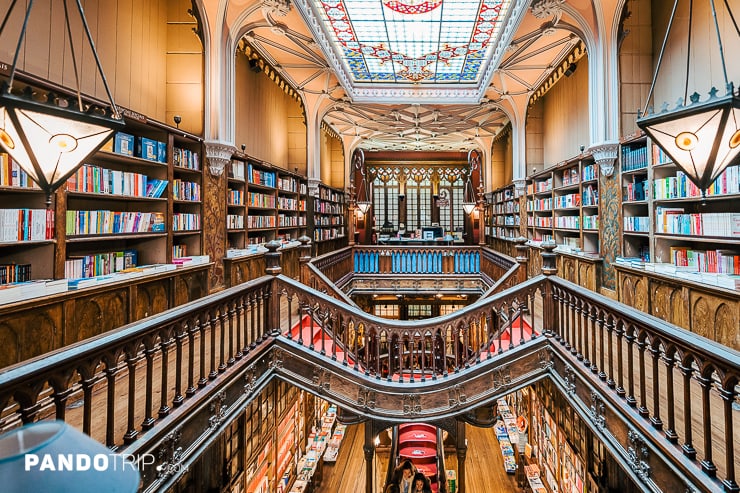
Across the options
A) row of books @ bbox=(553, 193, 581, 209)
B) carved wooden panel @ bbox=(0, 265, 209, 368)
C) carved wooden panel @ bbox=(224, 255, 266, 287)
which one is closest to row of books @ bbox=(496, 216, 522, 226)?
row of books @ bbox=(553, 193, 581, 209)

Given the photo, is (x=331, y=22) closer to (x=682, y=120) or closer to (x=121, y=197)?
(x=121, y=197)

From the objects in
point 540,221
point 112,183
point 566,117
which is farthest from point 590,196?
point 112,183

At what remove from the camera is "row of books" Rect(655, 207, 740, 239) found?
3.77 m

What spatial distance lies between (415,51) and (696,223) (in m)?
5.49

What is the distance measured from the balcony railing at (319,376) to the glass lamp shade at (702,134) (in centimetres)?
95

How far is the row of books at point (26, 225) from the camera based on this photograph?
2770 mm

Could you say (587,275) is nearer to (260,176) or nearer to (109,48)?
(260,176)

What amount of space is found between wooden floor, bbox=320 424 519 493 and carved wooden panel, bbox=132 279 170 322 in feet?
15.1

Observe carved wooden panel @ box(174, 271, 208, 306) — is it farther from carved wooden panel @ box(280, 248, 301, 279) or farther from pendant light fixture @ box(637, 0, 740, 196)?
pendant light fixture @ box(637, 0, 740, 196)

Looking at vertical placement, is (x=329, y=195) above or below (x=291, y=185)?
above

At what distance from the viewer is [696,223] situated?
421 centimetres

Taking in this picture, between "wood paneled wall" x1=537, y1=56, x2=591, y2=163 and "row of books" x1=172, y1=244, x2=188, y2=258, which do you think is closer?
"row of books" x1=172, y1=244, x2=188, y2=258

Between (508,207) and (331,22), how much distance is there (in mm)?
7475

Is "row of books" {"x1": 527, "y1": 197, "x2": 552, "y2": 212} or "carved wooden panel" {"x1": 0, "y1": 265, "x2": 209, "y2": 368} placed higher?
"row of books" {"x1": 527, "y1": 197, "x2": 552, "y2": 212}
